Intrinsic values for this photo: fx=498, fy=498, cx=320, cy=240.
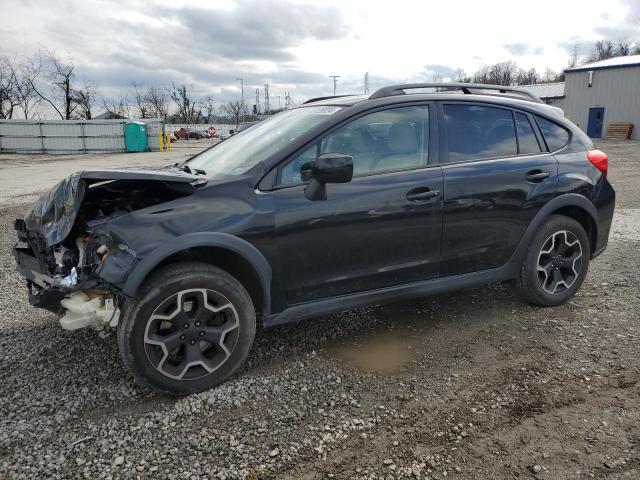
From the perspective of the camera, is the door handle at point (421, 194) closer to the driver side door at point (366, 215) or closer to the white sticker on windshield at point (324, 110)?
the driver side door at point (366, 215)

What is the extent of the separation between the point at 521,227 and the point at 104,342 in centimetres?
329

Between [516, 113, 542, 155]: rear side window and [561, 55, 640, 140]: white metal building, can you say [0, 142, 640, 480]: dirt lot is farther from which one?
[561, 55, 640, 140]: white metal building

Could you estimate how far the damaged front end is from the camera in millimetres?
2805

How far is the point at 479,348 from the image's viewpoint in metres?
3.62

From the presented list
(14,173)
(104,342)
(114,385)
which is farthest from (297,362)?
(14,173)

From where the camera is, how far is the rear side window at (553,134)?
4.21 metres

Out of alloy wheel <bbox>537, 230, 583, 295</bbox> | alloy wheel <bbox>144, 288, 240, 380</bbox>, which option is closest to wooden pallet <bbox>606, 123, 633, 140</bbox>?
alloy wheel <bbox>537, 230, 583, 295</bbox>

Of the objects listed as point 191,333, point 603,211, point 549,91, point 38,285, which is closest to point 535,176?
point 603,211

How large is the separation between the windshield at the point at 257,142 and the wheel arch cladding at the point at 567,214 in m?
1.85

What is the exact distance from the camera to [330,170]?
9.78 feet

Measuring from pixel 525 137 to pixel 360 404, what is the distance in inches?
103

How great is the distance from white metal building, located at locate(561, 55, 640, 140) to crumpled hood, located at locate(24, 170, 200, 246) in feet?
120

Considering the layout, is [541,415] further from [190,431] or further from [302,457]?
[190,431]

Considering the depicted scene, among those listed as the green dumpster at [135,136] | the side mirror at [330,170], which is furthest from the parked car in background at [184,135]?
the side mirror at [330,170]
